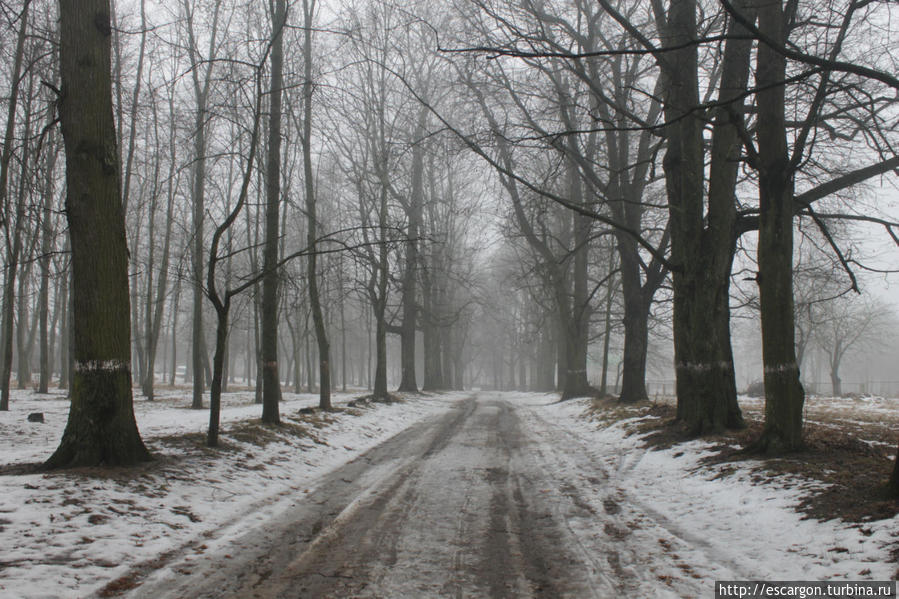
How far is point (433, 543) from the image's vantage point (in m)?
4.57

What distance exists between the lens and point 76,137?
6.30 meters

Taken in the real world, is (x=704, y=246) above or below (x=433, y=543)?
above

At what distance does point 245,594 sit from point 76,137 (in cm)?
541

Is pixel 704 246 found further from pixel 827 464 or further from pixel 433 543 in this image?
pixel 433 543

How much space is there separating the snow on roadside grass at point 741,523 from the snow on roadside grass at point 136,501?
12.8ft

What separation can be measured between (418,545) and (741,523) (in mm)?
2870

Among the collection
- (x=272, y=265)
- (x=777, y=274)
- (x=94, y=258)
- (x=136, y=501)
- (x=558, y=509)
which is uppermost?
(x=272, y=265)

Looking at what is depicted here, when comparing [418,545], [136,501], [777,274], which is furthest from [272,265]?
[777,274]

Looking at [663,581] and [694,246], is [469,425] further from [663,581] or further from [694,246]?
[663,581]

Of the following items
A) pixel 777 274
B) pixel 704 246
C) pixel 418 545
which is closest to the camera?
pixel 418 545

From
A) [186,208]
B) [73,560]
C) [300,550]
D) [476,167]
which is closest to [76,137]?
[73,560]

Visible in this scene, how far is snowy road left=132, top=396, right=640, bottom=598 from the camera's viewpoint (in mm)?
3695

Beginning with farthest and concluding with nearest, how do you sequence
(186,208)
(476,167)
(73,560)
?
(186,208) → (476,167) → (73,560)

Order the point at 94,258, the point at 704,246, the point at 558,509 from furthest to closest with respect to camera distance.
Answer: the point at 704,246, the point at 94,258, the point at 558,509
